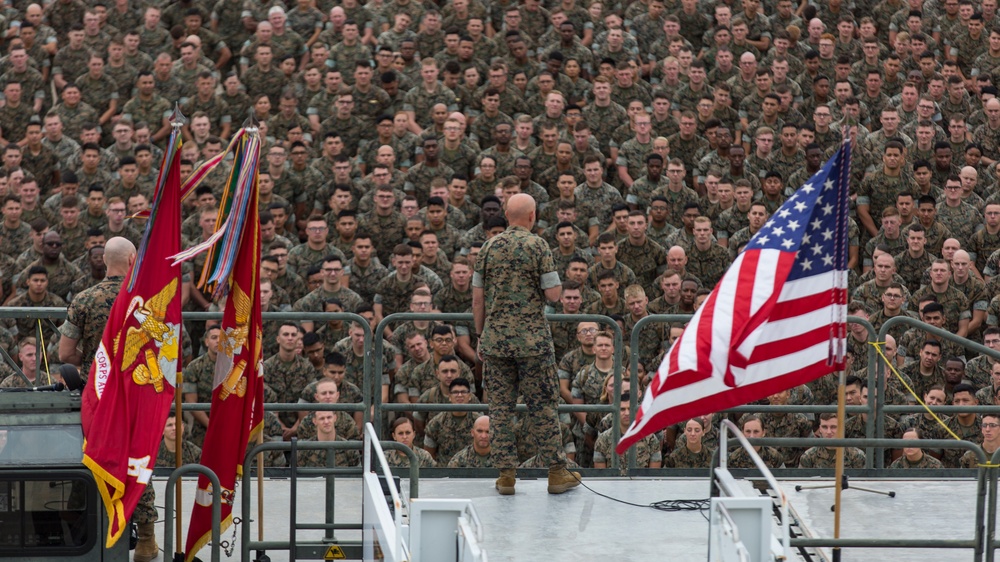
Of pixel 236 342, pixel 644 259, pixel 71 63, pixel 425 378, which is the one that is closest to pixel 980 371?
pixel 644 259

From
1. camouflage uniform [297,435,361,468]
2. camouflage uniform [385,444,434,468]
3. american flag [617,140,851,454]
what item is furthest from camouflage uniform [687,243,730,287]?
american flag [617,140,851,454]

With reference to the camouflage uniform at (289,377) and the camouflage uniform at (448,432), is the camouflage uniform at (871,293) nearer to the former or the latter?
the camouflage uniform at (448,432)

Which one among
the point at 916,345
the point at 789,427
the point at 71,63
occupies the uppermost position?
the point at 71,63

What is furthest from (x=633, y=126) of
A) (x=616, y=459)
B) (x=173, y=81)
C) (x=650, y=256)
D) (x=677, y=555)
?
(x=677, y=555)

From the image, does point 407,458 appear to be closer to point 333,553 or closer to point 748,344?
point 333,553

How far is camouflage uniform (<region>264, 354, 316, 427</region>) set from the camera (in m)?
14.1

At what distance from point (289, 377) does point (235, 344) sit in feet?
11.8

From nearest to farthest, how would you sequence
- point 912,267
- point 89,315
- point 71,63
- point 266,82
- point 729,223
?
point 89,315
point 912,267
point 729,223
point 266,82
point 71,63

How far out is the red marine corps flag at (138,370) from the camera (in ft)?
30.8

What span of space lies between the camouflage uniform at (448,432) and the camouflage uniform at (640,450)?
1131 millimetres

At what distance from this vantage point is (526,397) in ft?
34.4

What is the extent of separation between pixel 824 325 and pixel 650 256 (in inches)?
273

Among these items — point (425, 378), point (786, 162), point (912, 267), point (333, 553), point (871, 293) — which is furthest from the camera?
point (786, 162)

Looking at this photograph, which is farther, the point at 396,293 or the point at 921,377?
the point at 396,293
